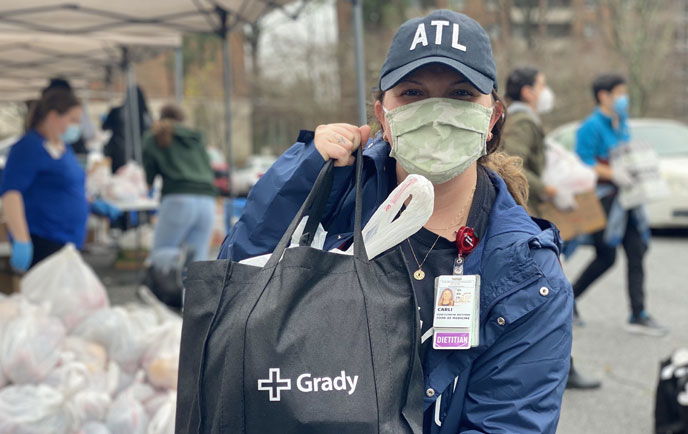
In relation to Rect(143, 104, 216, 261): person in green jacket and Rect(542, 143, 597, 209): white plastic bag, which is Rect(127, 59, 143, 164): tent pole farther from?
Rect(542, 143, 597, 209): white plastic bag

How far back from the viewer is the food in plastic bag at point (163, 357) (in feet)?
12.2

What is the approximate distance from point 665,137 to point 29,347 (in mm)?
9641

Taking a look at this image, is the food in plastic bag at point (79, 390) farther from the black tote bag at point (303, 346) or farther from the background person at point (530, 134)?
the background person at point (530, 134)

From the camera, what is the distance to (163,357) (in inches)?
150

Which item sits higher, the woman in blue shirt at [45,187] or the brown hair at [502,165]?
the brown hair at [502,165]

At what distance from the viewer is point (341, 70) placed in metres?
23.0

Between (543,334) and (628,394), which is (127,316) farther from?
(543,334)

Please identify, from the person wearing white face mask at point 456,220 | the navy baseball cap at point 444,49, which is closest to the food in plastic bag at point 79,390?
the person wearing white face mask at point 456,220

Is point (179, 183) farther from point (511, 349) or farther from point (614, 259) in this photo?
point (511, 349)

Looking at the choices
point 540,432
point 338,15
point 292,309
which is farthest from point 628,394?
point 338,15

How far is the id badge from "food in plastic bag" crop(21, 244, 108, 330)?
3453 mm

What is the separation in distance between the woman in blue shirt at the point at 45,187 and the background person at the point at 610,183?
3698 millimetres

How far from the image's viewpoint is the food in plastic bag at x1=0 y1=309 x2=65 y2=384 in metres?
3.49

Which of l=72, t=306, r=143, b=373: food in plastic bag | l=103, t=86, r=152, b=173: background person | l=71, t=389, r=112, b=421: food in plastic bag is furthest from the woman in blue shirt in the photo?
l=103, t=86, r=152, b=173: background person
